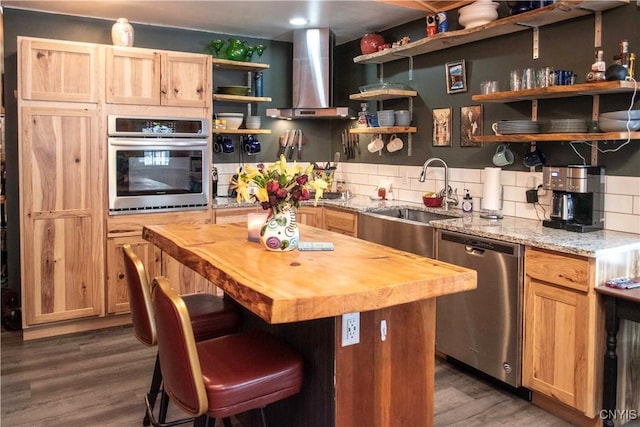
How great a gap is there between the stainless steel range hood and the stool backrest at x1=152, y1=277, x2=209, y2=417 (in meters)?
3.55

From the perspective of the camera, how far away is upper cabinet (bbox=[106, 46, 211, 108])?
4137 mm

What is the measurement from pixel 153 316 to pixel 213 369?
1.63 feet

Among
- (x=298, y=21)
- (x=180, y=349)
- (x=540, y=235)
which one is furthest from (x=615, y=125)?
(x=298, y=21)

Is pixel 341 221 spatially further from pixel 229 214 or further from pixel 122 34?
pixel 122 34

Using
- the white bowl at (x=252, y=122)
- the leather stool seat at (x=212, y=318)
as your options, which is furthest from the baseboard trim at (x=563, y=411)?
the white bowl at (x=252, y=122)

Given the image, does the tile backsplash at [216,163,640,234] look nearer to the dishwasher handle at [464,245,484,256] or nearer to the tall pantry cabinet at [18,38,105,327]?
the dishwasher handle at [464,245,484,256]

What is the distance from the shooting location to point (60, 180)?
4020 millimetres

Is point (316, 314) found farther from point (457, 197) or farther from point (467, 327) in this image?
point (457, 197)

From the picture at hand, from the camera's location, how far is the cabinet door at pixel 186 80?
170 inches

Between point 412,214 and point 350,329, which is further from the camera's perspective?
point 412,214

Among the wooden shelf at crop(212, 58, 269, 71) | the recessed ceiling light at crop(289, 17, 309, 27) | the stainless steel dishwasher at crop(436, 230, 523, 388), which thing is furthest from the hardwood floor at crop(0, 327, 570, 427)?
the recessed ceiling light at crop(289, 17, 309, 27)

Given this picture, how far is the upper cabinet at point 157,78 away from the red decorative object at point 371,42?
4.52ft

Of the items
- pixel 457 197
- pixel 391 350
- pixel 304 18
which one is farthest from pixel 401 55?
pixel 391 350

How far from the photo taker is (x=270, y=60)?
5.45 metres
